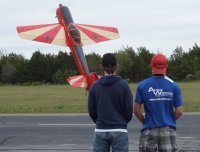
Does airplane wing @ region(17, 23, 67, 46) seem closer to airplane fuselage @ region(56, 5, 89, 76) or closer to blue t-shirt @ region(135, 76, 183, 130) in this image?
airplane fuselage @ region(56, 5, 89, 76)

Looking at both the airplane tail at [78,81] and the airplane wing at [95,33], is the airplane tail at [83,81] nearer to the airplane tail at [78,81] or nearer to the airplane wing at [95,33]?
the airplane tail at [78,81]

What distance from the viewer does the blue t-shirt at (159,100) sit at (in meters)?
5.70

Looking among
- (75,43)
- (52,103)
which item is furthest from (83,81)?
(52,103)

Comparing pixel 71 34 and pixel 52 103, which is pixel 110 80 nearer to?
pixel 71 34

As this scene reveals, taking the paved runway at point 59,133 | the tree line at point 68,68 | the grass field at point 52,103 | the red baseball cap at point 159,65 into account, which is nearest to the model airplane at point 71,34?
the paved runway at point 59,133

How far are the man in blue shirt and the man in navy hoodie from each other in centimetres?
19

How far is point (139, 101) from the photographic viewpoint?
5.79 m

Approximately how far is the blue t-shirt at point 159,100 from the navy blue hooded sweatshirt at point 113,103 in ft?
0.57

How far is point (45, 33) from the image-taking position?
16.3 meters

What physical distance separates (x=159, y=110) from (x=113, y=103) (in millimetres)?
532

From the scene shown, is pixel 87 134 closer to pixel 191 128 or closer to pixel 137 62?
pixel 191 128

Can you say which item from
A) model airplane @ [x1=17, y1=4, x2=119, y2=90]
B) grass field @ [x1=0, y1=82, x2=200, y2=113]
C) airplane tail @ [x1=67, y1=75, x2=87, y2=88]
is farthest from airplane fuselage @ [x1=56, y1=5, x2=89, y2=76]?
grass field @ [x1=0, y1=82, x2=200, y2=113]

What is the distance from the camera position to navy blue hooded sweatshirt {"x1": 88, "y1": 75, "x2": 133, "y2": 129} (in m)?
5.69

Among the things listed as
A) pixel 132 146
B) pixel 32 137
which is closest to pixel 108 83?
pixel 132 146
